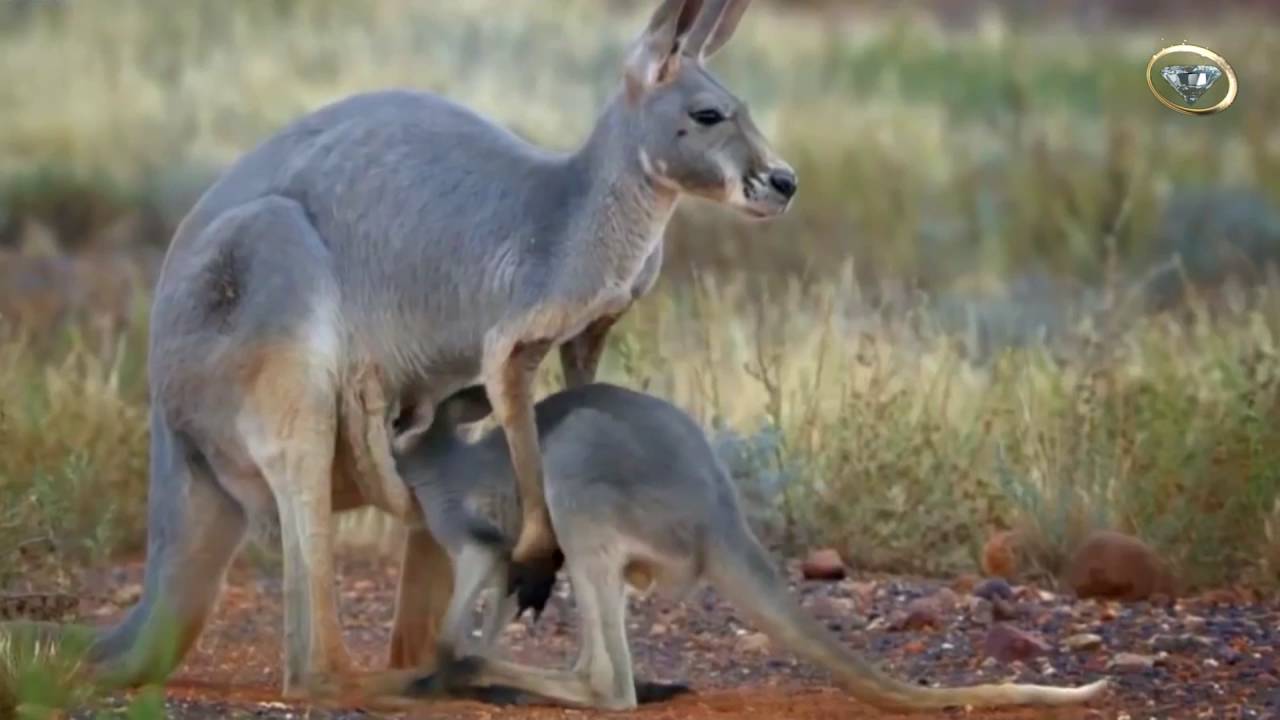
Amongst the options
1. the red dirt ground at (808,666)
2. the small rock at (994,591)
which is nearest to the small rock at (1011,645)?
the red dirt ground at (808,666)

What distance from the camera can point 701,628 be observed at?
886 centimetres

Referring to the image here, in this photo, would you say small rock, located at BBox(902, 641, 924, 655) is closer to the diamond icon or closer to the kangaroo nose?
the kangaroo nose

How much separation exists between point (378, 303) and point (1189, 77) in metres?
2.28

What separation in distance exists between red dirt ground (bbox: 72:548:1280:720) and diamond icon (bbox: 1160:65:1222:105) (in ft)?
5.28

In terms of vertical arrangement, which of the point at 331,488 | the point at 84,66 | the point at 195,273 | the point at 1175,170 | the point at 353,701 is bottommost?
the point at 353,701

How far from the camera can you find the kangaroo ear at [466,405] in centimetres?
766

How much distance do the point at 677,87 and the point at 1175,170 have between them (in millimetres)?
11737

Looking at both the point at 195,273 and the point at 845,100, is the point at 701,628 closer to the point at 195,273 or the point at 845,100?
the point at 195,273

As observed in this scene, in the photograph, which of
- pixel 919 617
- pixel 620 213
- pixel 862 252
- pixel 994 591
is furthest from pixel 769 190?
pixel 862 252

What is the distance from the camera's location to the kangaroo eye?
706 centimetres

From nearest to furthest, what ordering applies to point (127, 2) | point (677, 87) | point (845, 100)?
1. point (677, 87)
2. point (845, 100)
3. point (127, 2)

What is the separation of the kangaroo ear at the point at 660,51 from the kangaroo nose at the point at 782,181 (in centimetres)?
42

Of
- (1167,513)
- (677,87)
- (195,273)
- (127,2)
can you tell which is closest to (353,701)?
(195,273)

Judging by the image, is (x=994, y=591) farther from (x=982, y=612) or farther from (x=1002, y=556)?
(x=1002, y=556)
